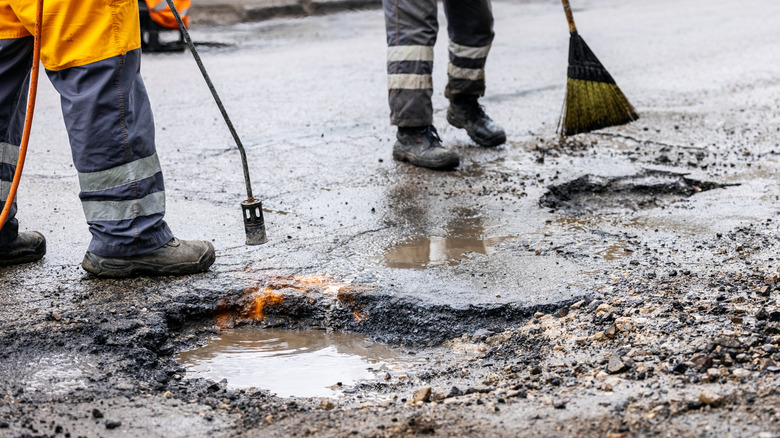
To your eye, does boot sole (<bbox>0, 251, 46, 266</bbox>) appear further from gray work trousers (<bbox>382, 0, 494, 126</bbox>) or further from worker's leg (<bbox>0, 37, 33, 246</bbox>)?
gray work trousers (<bbox>382, 0, 494, 126</bbox>)

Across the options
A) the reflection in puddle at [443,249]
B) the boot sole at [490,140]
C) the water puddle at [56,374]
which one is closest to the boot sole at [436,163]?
the boot sole at [490,140]

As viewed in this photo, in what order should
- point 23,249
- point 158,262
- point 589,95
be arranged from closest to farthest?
point 158,262, point 23,249, point 589,95

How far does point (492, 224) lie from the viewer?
3279 millimetres

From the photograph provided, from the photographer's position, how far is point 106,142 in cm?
255

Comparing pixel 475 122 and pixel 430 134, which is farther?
pixel 475 122

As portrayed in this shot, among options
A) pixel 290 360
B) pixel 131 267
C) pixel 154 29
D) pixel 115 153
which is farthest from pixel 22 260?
pixel 154 29

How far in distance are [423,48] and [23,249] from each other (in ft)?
6.93

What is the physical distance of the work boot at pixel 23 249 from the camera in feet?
9.40

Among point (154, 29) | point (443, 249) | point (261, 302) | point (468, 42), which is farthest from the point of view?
point (154, 29)

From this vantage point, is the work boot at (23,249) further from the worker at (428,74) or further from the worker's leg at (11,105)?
the worker at (428,74)

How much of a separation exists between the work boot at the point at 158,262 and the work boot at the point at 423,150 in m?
1.54

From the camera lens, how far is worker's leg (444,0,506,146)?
169 inches

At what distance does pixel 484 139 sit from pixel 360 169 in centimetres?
78

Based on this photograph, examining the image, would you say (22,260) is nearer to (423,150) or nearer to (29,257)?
(29,257)
